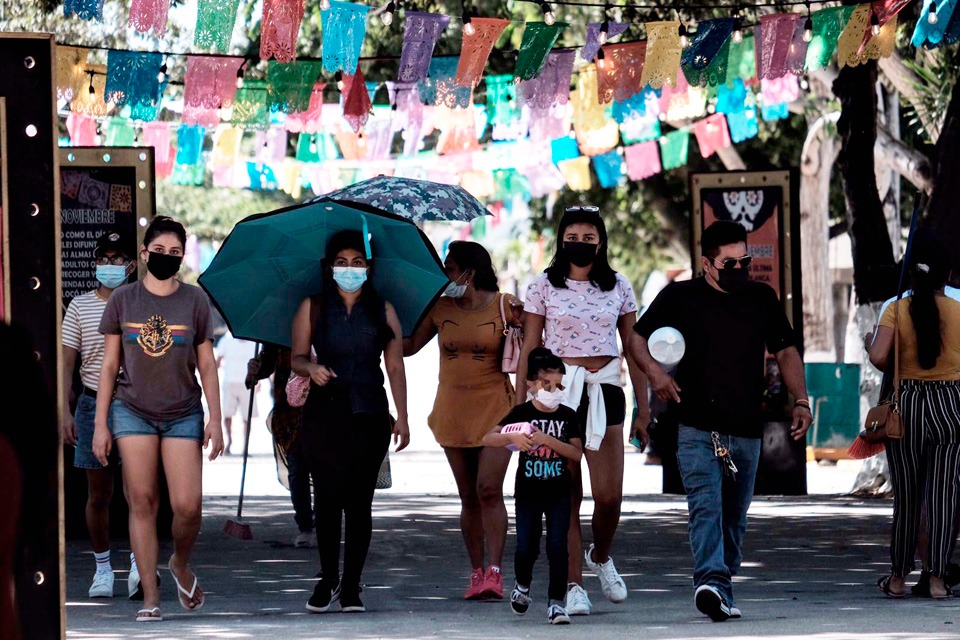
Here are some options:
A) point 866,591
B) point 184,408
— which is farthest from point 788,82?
point 184,408

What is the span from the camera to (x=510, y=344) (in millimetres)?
9594

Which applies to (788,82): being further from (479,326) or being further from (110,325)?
(110,325)

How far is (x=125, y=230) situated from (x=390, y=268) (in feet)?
11.8

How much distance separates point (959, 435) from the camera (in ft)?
30.3

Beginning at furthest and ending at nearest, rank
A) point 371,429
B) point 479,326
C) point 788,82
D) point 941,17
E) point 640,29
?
1. point 640,29
2. point 788,82
3. point 941,17
4. point 479,326
5. point 371,429

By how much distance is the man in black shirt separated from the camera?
836cm

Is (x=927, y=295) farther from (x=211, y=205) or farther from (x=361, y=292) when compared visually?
(x=211, y=205)

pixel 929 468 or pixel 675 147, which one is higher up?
pixel 675 147

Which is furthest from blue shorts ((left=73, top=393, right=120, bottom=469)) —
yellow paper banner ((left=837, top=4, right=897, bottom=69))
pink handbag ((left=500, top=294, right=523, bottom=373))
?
yellow paper banner ((left=837, top=4, right=897, bottom=69))

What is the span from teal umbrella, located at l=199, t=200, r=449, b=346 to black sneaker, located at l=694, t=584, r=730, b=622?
2063 mm

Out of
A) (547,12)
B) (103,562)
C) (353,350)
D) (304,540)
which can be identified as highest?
(547,12)

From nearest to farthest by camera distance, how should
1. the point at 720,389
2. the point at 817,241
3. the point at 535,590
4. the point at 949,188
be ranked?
the point at 720,389
the point at 535,590
the point at 949,188
the point at 817,241

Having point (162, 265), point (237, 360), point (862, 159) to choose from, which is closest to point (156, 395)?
point (162, 265)

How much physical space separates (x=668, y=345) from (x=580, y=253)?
2.79 feet
